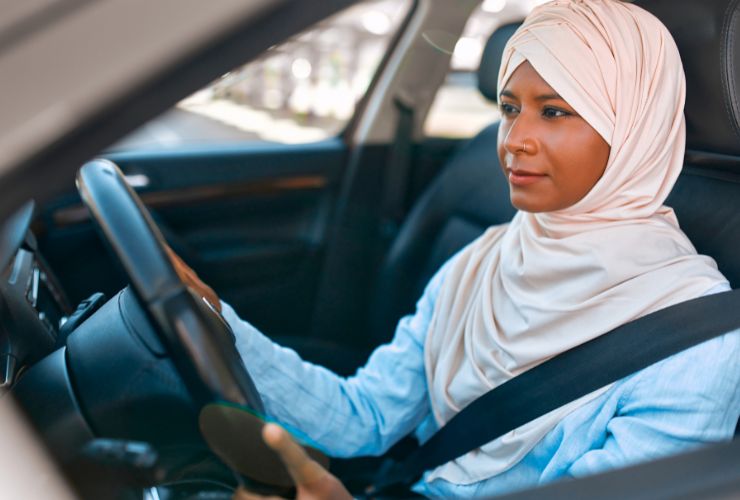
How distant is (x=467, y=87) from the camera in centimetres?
255

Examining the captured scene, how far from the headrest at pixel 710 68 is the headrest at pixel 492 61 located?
0.49 metres

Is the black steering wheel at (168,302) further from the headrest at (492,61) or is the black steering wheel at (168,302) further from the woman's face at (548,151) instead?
the headrest at (492,61)

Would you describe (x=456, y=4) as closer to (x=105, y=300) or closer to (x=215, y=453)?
(x=105, y=300)

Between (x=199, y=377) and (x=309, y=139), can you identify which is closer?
(x=199, y=377)

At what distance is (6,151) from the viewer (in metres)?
0.57

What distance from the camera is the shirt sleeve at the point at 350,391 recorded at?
124cm

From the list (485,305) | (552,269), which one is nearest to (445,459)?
(485,305)

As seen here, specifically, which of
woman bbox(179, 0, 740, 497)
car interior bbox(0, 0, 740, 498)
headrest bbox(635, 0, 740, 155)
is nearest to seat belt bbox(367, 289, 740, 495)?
woman bbox(179, 0, 740, 497)

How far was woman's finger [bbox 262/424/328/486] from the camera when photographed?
83 cm

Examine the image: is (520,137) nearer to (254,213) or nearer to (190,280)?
(190,280)

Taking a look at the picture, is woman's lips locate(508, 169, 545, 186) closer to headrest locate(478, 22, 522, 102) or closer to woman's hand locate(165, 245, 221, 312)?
woman's hand locate(165, 245, 221, 312)

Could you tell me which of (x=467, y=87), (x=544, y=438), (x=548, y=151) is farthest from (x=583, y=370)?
(x=467, y=87)

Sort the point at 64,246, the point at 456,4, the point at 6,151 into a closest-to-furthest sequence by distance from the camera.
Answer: the point at 6,151 < the point at 64,246 < the point at 456,4

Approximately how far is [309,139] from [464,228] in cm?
78
